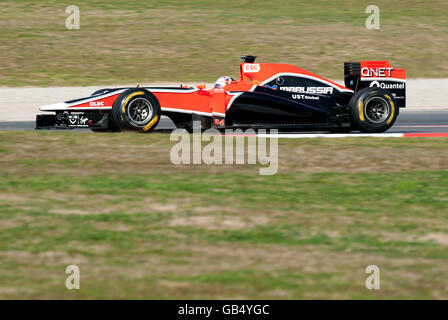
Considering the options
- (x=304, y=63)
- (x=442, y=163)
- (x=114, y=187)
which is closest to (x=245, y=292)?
(x=114, y=187)

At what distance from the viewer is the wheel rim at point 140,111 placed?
10531 millimetres

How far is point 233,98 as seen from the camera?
10.9 m

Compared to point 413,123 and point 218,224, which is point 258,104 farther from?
point 218,224

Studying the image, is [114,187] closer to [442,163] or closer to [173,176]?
[173,176]

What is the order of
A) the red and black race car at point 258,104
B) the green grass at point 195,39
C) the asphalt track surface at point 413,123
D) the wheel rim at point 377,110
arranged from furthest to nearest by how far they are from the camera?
1. the green grass at point 195,39
2. the asphalt track surface at point 413,123
3. the wheel rim at point 377,110
4. the red and black race car at point 258,104

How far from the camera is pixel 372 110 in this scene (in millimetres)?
11555

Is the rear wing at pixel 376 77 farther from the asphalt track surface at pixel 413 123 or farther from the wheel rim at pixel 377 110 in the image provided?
the asphalt track surface at pixel 413 123

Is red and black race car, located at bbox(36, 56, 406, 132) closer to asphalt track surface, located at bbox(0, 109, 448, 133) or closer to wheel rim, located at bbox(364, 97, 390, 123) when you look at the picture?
wheel rim, located at bbox(364, 97, 390, 123)

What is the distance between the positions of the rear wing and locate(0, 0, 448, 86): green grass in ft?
23.7

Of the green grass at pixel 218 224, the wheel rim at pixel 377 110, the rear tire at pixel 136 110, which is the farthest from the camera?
the wheel rim at pixel 377 110
